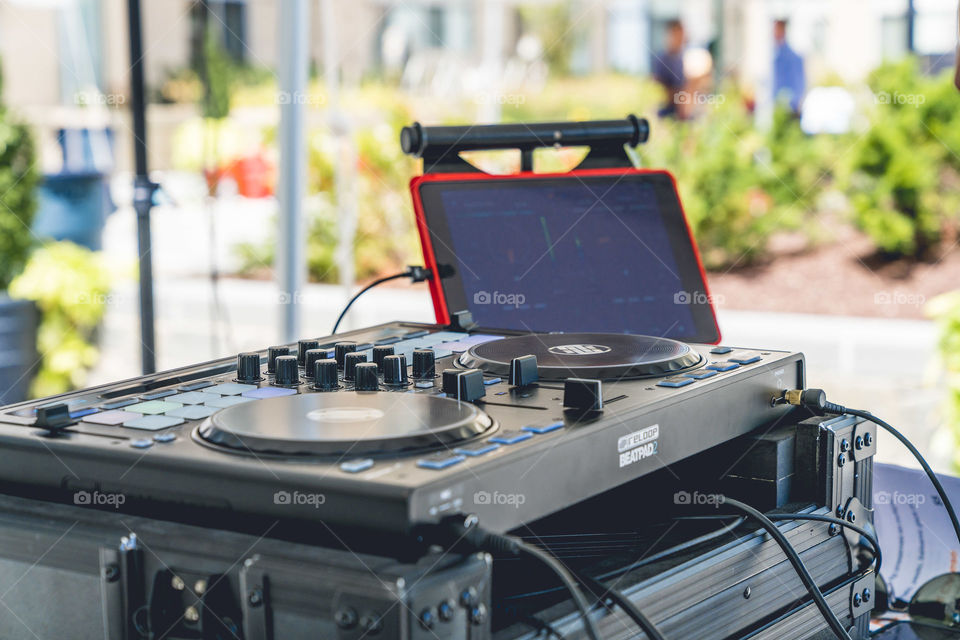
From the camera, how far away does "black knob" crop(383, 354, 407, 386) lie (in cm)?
89

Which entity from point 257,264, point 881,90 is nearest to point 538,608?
point 881,90

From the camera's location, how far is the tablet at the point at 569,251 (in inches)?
57.5

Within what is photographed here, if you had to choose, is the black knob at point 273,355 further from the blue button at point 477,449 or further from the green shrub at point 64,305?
the green shrub at point 64,305

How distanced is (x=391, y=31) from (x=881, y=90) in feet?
24.1

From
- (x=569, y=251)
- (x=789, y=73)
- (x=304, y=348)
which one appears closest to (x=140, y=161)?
(x=569, y=251)

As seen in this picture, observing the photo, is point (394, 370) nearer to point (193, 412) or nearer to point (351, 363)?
point (351, 363)

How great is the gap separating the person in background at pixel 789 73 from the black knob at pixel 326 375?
6.15 metres

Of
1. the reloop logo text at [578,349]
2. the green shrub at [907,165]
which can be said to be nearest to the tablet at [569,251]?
the reloop logo text at [578,349]

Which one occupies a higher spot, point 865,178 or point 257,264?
point 865,178

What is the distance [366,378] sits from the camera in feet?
2.81

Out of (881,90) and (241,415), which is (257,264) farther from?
(241,415)

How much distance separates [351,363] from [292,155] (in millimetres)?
1330

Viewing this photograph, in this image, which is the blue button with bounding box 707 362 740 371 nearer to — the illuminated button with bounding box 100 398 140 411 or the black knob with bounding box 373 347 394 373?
the black knob with bounding box 373 347 394 373

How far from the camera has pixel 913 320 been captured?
491 centimetres
